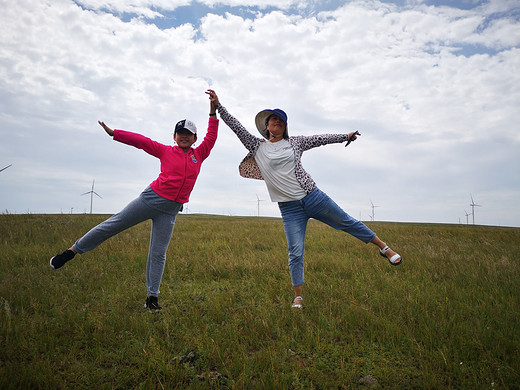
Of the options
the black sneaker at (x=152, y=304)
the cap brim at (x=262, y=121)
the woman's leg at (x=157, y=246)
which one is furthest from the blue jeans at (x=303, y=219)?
the black sneaker at (x=152, y=304)

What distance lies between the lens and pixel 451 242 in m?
11.2

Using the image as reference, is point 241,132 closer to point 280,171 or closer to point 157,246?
point 280,171

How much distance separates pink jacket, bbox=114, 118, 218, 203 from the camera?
15.2 feet

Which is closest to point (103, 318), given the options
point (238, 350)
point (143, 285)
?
point (143, 285)

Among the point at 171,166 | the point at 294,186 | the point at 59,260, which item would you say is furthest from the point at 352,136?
the point at 59,260

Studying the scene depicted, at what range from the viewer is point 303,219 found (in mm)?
5055

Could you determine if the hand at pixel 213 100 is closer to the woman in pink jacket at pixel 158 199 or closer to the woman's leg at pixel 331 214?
the woman in pink jacket at pixel 158 199

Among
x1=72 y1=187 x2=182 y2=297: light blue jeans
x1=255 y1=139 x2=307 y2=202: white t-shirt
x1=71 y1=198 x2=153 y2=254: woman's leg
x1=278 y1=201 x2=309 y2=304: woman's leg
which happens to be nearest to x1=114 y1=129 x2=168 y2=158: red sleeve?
x1=72 y1=187 x2=182 y2=297: light blue jeans

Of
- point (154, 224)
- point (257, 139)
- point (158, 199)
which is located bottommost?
point (154, 224)

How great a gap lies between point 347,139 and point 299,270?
228cm

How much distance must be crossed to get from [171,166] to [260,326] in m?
2.54

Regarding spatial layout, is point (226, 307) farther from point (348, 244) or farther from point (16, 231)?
point (16, 231)

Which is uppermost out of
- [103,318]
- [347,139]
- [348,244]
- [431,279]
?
[347,139]

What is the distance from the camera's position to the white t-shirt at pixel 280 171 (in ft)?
16.1
